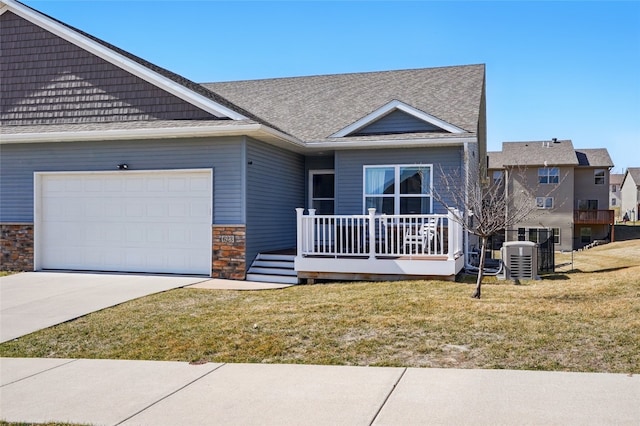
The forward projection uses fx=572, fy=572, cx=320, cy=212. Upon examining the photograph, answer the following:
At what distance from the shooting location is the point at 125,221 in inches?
540

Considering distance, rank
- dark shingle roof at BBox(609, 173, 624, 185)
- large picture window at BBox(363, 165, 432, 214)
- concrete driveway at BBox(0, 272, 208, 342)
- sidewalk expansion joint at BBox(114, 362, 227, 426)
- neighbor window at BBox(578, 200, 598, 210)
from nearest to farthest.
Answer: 1. sidewalk expansion joint at BBox(114, 362, 227, 426)
2. concrete driveway at BBox(0, 272, 208, 342)
3. large picture window at BBox(363, 165, 432, 214)
4. neighbor window at BBox(578, 200, 598, 210)
5. dark shingle roof at BBox(609, 173, 624, 185)

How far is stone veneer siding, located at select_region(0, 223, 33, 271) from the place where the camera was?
46.7 feet

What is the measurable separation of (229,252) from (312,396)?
7.89 meters

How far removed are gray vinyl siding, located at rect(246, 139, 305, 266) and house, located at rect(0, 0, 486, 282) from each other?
0.06m

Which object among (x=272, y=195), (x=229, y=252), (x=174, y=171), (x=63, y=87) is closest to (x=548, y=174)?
(x=272, y=195)

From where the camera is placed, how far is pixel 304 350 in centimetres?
695

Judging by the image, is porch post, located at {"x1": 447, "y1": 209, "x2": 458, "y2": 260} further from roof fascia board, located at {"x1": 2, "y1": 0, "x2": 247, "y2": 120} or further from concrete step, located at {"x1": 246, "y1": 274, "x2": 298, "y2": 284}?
roof fascia board, located at {"x1": 2, "y1": 0, "x2": 247, "y2": 120}

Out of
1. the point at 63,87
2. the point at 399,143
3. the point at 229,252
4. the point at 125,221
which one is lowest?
the point at 229,252

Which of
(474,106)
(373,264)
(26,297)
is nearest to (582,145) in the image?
(474,106)

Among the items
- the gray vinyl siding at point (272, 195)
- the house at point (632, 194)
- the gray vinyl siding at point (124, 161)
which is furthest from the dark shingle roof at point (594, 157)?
the gray vinyl siding at point (124, 161)

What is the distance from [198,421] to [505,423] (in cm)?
251

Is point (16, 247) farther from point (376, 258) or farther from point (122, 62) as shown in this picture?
point (376, 258)

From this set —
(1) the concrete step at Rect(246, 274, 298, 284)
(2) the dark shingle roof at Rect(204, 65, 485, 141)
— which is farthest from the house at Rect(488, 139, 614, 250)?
(1) the concrete step at Rect(246, 274, 298, 284)

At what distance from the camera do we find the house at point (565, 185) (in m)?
40.0
